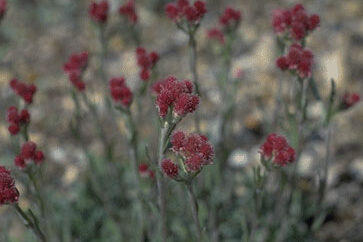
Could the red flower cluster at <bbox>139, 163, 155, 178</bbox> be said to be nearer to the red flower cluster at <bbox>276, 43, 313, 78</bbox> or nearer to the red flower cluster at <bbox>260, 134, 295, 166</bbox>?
the red flower cluster at <bbox>260, 134, 295, 166</bbox>

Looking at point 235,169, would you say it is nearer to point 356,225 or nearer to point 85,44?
point 356,225

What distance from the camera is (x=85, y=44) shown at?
513 centimetres

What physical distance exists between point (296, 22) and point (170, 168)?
97 centimetres

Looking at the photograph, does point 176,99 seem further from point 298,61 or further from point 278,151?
point 298,61

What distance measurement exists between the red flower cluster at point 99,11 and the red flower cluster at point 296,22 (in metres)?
0.87

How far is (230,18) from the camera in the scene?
273cm

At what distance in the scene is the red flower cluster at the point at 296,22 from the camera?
2285 mm

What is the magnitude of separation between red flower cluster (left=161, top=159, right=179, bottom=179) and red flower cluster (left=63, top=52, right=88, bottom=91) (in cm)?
90

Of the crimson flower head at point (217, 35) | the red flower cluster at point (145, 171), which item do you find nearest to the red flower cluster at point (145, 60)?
the red flower cluster at point (145, 171)

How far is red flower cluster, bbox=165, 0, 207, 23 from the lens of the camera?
7.46 feet

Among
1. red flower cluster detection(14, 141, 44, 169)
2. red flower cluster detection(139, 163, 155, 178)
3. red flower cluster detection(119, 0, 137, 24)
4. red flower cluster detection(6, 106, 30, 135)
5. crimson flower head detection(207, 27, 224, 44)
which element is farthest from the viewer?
crimson flower head detection(207, 27, 224, 44)

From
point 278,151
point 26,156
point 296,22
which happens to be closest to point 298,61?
point 296,22

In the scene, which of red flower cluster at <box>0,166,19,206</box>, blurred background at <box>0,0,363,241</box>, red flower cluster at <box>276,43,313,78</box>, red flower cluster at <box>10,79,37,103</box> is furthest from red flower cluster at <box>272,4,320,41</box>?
red flower cluster at <box>0,166,19,206</box>

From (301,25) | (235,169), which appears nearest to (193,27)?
(301,25)
